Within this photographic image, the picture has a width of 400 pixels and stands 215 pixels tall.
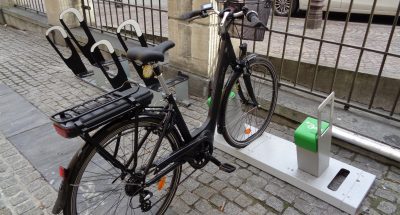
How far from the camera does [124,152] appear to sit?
3.08 metres

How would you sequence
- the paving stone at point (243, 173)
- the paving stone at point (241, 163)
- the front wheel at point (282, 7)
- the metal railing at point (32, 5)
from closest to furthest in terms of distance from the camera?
the paving stone at point (243, 173) < the paving stone at point (241, 163) < the front wheel at point (282, 7) < the metal railing at point (32, 5)

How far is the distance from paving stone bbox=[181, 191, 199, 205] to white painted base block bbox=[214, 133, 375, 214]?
684 millimetres

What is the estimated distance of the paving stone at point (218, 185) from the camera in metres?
2.92

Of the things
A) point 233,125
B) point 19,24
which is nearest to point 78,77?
point 233,125

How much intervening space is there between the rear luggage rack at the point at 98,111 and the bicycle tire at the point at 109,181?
0.13 metres

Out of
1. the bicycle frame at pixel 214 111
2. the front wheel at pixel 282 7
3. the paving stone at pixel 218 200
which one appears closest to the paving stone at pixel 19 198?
the bicycle frame at pixel 214 111

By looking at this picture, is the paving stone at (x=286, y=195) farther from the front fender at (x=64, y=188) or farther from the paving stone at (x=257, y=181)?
the front fender at (x=64, y=188)

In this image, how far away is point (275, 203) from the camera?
9.00ft

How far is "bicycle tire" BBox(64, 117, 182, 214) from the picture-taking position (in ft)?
6.57

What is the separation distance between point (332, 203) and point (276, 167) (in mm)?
558

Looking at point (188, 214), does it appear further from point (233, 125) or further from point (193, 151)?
point (233, 125)

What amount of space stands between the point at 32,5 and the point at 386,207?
9.69 meters

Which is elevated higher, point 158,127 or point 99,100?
point 99,100

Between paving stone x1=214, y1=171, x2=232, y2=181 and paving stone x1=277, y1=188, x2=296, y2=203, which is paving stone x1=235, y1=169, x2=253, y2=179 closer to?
paving stone x1=214, y1=171, x2=232, y2=181
